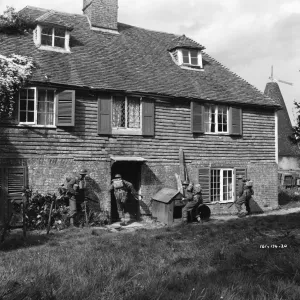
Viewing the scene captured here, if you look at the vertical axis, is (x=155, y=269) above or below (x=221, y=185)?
below

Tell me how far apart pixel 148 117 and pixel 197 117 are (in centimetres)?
235

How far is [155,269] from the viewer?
21.6 ft

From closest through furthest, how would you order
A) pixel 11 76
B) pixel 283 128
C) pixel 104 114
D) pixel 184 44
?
pixel 11 76, pixel 104 114, pixel 184 44, pixel 283 128

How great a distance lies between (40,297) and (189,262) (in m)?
3.39

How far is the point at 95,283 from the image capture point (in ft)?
17.5

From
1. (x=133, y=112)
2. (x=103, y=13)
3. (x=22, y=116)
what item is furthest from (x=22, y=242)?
(x=103, y=13)

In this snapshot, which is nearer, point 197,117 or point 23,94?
point 23,94

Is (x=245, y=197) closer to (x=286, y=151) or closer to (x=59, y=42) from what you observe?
(x=59, y=42)

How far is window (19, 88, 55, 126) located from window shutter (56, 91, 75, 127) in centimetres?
34

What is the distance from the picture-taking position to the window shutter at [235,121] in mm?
17922

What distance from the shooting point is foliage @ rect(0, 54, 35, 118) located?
1385 centimetres

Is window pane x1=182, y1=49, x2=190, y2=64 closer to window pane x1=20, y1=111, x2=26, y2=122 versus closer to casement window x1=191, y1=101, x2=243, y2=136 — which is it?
casement window x1=191, y1=101, x2=243, y2=136

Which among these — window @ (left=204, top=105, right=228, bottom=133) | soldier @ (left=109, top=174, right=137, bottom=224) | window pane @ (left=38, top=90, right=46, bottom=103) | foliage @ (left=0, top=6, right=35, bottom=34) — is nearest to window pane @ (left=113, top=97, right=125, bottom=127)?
soldier @ (left=109, top=174, right=137, bottom=224)

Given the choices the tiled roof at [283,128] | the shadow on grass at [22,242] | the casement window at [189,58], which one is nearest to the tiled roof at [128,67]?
the casement window at [189,58]
